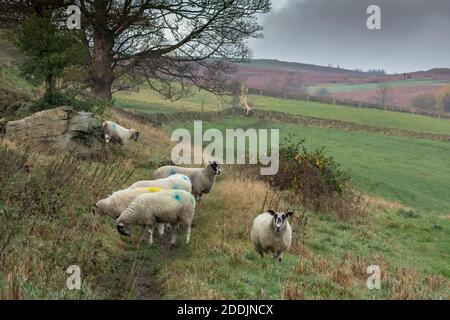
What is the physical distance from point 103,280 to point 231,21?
876 inches

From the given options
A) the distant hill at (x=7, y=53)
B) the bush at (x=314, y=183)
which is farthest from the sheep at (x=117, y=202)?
the distant hill at (x=7, y=53)

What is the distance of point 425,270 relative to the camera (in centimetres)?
1350

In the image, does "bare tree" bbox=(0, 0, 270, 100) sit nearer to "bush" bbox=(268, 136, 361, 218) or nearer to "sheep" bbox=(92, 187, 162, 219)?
"bush" bbox=(268, 136, 361, 218)

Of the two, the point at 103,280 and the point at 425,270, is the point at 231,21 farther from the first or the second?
the point at 103,280

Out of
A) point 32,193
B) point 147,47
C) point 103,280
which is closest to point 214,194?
point 32,193

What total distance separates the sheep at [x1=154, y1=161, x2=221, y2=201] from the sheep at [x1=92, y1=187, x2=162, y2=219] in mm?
3466

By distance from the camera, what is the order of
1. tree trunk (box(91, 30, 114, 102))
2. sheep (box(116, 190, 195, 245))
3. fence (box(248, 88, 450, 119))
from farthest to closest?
→ fence (box(248, 88, 450, 119)) < tree trunk (box(91, 30, 114, 102)) < sheep (box(116, 190, 195, 245))

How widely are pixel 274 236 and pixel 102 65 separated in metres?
19.8

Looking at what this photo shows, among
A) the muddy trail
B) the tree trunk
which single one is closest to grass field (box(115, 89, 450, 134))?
the tree trunk

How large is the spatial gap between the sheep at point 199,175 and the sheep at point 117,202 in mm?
3466

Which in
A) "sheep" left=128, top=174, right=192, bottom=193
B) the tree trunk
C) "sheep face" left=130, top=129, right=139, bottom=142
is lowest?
"sheep" left=128, top=174, right=192, bottom=193

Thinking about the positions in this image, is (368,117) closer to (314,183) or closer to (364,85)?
(314,183)

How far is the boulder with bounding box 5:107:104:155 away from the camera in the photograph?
16.6 meters

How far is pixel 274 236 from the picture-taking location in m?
10.8
